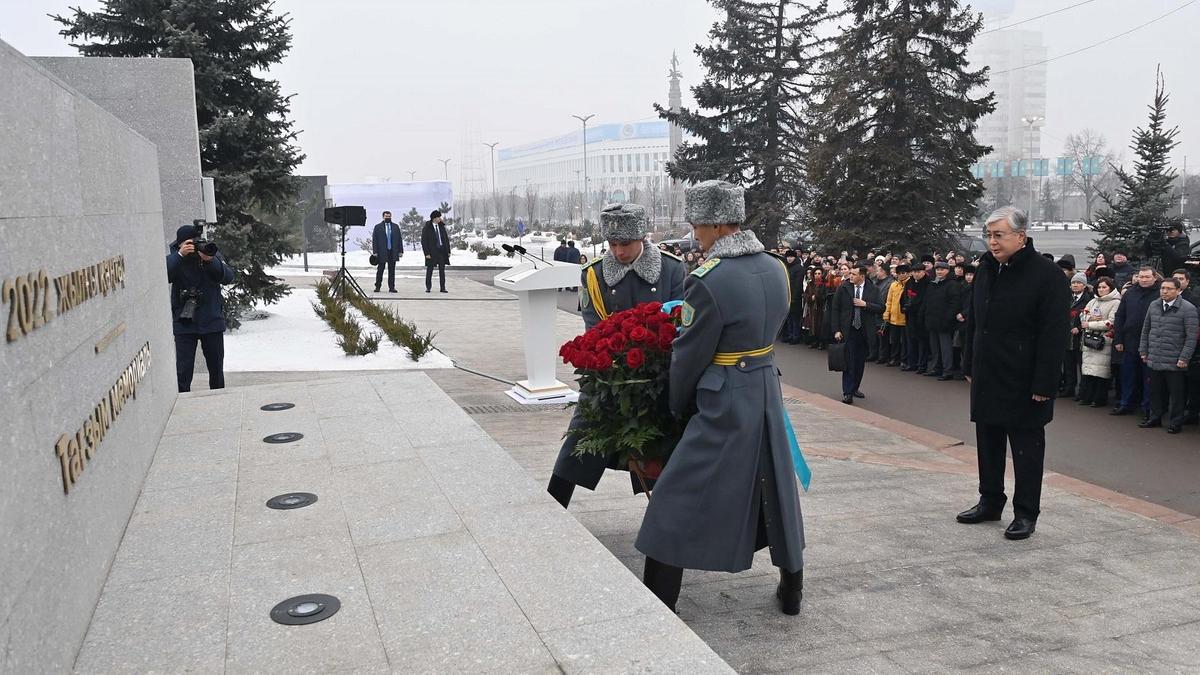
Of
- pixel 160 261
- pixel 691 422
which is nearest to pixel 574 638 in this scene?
pixel 691 422

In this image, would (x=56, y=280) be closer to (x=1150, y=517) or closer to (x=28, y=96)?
(x=28, y=96)

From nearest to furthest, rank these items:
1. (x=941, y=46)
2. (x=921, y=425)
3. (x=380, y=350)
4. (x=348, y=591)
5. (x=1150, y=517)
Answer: (x=348, y=591)
(x=1150, y=517)
(x=921, y=425)
(x=380, y=350)
(x=941, y=46)

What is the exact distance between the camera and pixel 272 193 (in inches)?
613

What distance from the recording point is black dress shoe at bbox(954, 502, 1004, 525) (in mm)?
6066

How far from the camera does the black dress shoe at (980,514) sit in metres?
6.07

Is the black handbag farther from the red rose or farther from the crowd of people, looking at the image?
the red rose

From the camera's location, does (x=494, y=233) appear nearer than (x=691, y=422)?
No

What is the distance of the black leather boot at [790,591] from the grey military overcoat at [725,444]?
0.15 meters

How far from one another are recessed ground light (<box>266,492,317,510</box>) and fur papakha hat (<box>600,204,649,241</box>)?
6.77 feet

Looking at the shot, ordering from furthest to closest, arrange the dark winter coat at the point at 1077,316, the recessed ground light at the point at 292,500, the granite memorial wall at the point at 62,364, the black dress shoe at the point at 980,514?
the dark winter coat at the point at 1077,316, the black dress shoe at the point at 980,514, the recessed ground light at the point at 292,500, the granite memorial wall at the point at 62,364

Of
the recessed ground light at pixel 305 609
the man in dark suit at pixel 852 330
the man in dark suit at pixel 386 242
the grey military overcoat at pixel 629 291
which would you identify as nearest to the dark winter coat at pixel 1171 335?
the man in dark suit at pixel 852 330

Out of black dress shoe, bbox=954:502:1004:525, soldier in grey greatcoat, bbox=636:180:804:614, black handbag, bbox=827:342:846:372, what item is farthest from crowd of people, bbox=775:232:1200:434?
soldier in grey greatcoat, bbox=636:180:804:614

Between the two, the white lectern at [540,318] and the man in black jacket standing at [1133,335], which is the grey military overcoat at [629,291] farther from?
the man in black jacket standing at [1133,335]

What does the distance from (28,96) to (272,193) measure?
13110 mm
